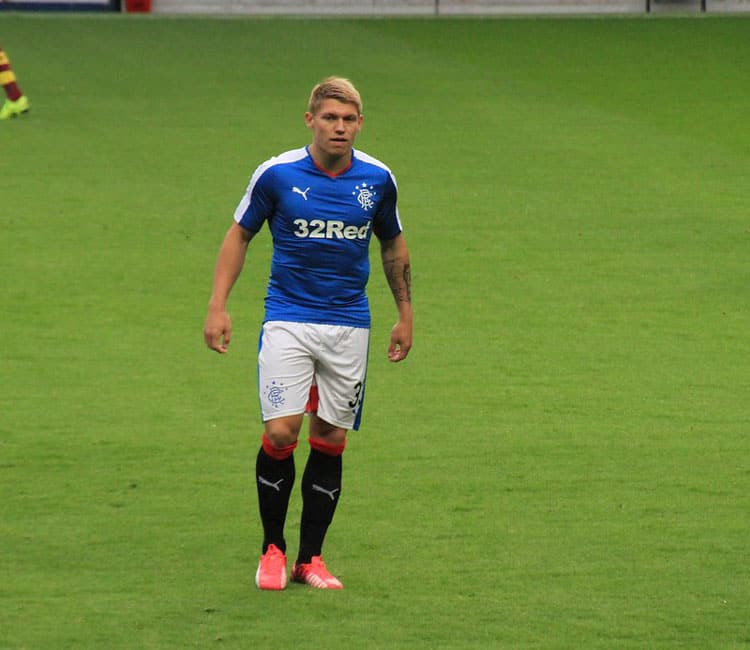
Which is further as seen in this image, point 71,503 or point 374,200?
point 71,503

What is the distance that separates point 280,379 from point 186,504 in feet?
5.19

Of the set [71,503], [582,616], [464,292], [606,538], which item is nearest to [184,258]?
[464,292]

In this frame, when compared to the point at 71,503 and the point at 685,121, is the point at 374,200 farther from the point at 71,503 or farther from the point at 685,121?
the point at 685,121

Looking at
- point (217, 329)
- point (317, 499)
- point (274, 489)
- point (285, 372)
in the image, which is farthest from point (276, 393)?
point (317, 499)

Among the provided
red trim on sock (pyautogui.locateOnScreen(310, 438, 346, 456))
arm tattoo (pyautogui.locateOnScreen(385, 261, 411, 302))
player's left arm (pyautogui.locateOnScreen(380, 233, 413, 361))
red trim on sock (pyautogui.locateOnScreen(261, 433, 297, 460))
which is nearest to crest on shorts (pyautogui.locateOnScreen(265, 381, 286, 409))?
red trim on sock (pyautogui.locateOnScreen(261, 433, 297, 460))

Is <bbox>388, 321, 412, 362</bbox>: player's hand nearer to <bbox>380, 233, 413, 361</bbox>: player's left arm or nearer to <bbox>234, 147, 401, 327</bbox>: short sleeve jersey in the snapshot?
<bbox>380, 233, 413, 361</bbox>: player's left arm

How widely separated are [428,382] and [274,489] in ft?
12.3

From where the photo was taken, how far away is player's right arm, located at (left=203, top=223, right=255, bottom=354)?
679cm

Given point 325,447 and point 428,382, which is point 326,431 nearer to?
point 325,447

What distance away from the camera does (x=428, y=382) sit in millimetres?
10656

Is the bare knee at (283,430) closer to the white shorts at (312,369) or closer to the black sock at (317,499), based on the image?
the white shorts at (312,369)

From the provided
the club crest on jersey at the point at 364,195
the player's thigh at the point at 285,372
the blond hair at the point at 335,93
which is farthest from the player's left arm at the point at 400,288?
the blond hair at the point at 335,93

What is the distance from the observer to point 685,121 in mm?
21312

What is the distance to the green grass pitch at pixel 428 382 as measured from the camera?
271 inches
